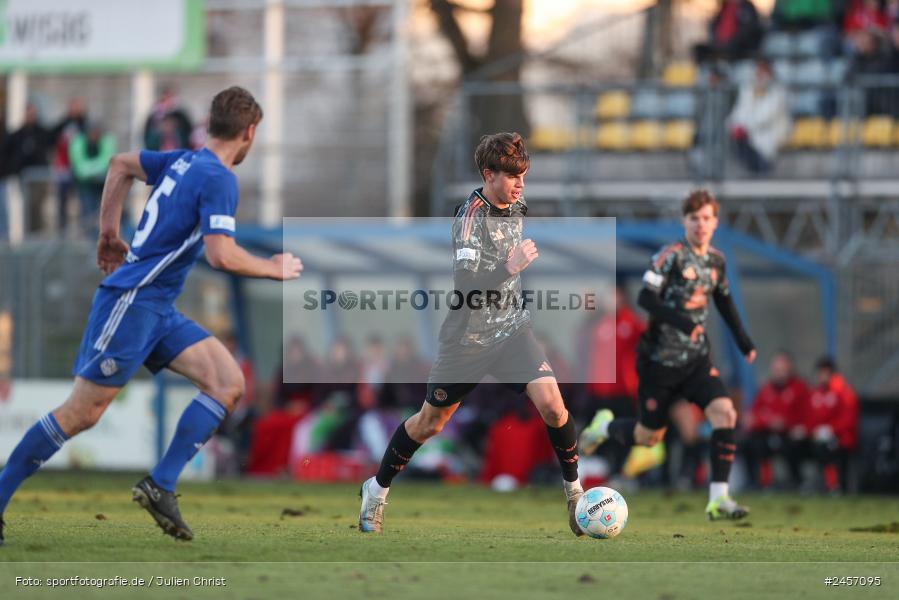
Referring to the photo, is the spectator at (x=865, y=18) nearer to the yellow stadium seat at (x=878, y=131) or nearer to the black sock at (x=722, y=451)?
the yellow stadium seat at (x=878, y=131)

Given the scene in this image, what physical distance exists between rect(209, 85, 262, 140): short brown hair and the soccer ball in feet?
9.28

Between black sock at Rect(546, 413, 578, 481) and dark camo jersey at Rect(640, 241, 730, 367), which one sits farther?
dark camo jersey at Rect(640, 241, 730, 367)

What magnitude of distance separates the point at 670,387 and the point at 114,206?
4.61 metres

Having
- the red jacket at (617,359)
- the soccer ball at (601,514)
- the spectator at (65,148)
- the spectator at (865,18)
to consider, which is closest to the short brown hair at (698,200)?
the soccer ball at (601,514)

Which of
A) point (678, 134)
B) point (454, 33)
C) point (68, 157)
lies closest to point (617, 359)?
point (678, 134)

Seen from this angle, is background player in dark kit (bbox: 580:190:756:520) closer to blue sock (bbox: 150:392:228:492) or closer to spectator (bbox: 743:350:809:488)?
blue sock (bbox: 150:392:228:492)

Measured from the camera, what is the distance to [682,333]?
37.4 feet

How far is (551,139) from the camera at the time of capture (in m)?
20.6

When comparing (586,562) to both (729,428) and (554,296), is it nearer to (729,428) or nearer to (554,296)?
(729,428)

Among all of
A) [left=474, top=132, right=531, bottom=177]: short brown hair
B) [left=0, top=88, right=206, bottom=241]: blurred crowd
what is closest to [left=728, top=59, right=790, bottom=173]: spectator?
[left=0, top=88, right=206, bottom=241]: blurred crowd

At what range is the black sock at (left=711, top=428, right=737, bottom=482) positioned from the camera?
1122 cm

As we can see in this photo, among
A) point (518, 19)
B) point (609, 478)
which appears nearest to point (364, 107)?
point (518, 19)

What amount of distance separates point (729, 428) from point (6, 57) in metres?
16.0

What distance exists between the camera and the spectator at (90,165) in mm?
21609
